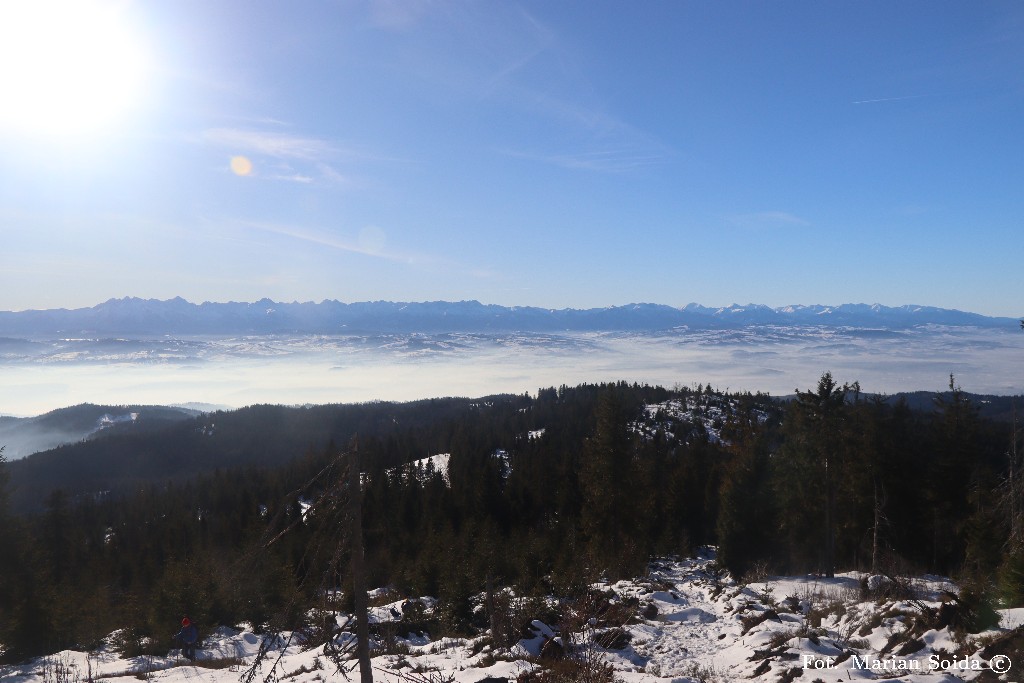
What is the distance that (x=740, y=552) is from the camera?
30531 millimetres

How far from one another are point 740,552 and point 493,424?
115 metres

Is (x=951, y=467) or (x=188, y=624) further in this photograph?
(x=951, y=467)

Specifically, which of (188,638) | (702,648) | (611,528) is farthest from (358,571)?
(611,528)

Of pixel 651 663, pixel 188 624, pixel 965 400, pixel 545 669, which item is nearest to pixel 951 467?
pixel 965 400

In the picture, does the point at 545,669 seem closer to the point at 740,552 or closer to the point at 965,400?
the point at 740,552

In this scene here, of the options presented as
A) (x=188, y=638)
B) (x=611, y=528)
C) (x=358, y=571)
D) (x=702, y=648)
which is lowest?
(x=611, y=528)

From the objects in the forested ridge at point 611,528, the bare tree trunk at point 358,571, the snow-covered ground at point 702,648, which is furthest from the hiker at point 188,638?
the bare tree trunk at point 358,571

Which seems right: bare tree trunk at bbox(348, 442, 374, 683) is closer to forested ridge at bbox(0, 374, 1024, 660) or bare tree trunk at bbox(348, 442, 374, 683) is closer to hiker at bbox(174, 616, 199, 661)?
forested ridge at bbox(0, 374, 1024, 660)

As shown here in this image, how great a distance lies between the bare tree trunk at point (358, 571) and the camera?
6789 millimetres

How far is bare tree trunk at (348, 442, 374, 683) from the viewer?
6.79 m

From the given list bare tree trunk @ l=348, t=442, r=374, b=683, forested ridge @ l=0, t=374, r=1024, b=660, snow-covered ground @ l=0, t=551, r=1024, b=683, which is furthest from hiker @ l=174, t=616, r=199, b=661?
bare tree trunk @ l=348, t=442, r=374, b=683

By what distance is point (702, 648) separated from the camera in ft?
57.2

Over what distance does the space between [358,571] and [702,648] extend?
14.9 metres

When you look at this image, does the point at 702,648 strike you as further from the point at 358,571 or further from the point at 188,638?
the point at 188,638
